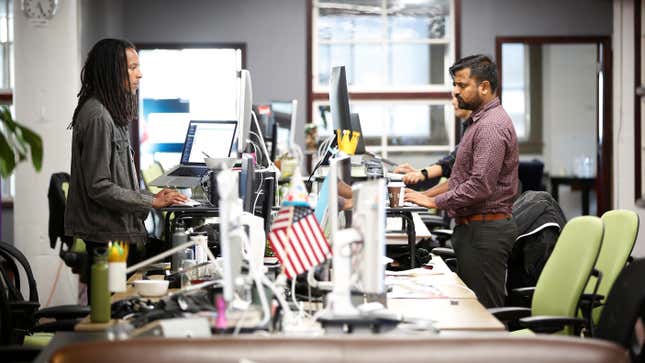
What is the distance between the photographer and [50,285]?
7.30 m

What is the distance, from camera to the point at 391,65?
408 inches

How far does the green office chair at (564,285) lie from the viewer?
3508 mm

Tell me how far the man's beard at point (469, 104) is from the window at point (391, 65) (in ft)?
18.0

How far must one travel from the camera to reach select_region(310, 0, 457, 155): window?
10.2 m

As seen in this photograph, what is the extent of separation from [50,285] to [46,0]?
6.61ft

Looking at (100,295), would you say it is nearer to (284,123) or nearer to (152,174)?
(152,174)

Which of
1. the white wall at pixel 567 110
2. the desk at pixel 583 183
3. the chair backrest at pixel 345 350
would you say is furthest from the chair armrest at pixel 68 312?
the white wall at pixel 567 110

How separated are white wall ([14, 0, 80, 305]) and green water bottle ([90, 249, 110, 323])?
4.41 meters

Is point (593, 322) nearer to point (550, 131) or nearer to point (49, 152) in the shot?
point (49, 152)

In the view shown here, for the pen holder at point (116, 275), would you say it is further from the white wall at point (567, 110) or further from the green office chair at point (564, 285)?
the white wall at point (567, 110)

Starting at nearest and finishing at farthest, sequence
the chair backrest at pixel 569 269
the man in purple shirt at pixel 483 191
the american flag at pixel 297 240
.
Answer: the american flag at pixel 297 240 → the chair backrest at pixel 569 269 → the man in purple shirt at pixel 483 191

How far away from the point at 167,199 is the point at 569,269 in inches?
60.4

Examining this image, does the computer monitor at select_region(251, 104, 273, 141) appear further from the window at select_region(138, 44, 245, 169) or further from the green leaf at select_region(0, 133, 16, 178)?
the green leaf at select_region(0, 133, 16, 178)

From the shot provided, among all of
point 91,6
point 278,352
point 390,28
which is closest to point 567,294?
point 278,352
